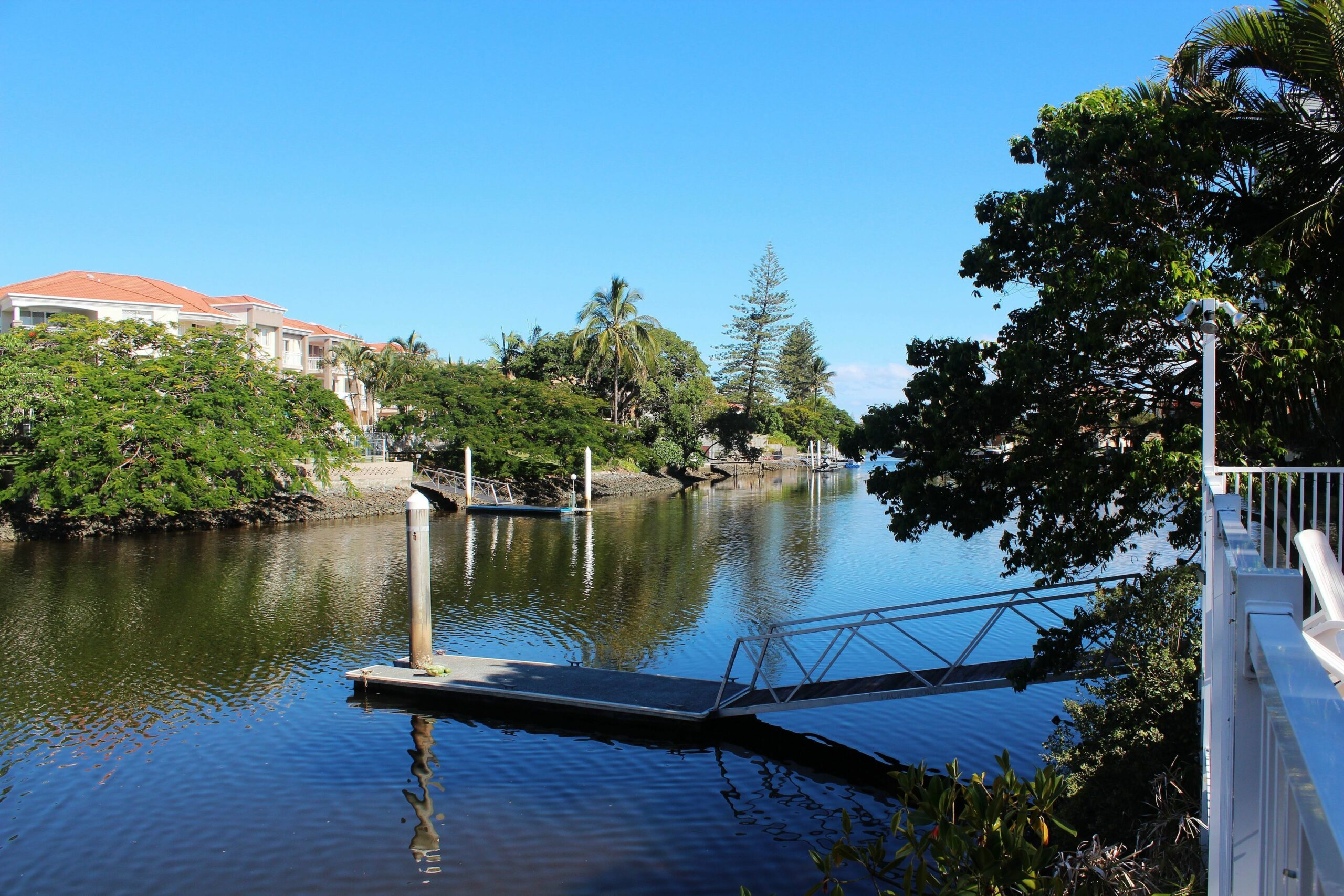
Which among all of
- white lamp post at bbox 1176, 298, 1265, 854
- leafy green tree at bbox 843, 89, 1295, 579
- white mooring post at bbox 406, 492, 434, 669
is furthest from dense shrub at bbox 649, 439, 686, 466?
white lamp post at bbox 1176, 298, 1265, 854

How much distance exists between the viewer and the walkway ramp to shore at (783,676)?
1045 cm

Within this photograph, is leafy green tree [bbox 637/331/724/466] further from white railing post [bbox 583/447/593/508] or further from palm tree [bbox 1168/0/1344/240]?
palm tree [bbox 1168/0/1344/240]

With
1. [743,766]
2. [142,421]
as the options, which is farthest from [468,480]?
[743,766]

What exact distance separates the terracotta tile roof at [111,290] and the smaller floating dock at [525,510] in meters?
17.2

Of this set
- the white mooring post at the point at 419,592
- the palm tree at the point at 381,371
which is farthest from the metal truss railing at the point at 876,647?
the palm tree at the point at 381,371

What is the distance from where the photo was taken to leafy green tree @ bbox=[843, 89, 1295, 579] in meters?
8.57

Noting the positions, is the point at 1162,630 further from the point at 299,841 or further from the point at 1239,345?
the point at 299,841

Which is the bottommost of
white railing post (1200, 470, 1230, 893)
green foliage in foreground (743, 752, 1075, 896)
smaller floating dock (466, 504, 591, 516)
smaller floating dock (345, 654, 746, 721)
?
smaller floating dock (345, 654, 746, 721)

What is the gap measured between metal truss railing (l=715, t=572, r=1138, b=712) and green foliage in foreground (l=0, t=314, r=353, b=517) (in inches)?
762

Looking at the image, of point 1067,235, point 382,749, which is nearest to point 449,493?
point 382,749

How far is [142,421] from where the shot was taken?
27219 mm

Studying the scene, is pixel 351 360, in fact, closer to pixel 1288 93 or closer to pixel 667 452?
pixel 667 452

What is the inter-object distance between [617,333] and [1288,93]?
41104mm

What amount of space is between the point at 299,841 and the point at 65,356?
24.5 meters
